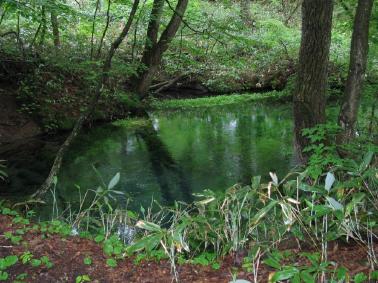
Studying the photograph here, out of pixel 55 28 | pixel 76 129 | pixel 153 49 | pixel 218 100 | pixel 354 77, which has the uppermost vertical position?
pixel 55 28

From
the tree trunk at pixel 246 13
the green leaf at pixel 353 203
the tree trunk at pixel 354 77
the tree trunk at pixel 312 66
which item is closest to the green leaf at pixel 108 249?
the green leaf at pixel 353 203

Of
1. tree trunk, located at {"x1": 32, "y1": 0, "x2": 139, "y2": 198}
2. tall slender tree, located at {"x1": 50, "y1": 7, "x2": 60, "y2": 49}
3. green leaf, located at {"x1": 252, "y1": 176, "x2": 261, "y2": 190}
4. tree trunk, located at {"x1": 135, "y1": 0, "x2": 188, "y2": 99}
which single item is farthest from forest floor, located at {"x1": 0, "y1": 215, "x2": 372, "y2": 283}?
tree trunk, located at {"x1": 135, "y1": 0, "x2": 188, "y2": 99}

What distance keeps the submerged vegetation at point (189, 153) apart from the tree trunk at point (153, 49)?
0.16ft

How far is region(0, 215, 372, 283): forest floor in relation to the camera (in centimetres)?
301

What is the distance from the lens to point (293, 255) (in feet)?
10.5

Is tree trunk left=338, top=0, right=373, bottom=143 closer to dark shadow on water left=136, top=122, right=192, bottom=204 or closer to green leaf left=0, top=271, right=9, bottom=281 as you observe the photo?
dark shadow on water left=136, top=122, right=192, bottom=204

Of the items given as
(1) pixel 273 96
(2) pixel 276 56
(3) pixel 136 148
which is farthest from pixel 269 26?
(3) pixel 136 148

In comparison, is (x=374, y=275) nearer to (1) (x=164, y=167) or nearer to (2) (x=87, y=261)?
(2) (x=87, y=261)

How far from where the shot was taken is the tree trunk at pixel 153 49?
12.5 metres

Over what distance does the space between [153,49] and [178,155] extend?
499 cm

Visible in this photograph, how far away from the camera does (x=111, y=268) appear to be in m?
3.21

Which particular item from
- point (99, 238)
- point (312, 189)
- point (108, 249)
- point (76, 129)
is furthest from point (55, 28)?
point (312, 189)

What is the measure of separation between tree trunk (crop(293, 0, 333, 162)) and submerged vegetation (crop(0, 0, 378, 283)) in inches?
0.7

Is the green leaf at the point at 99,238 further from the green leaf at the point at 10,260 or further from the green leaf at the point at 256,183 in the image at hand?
the green leaf at the point at 256,183
